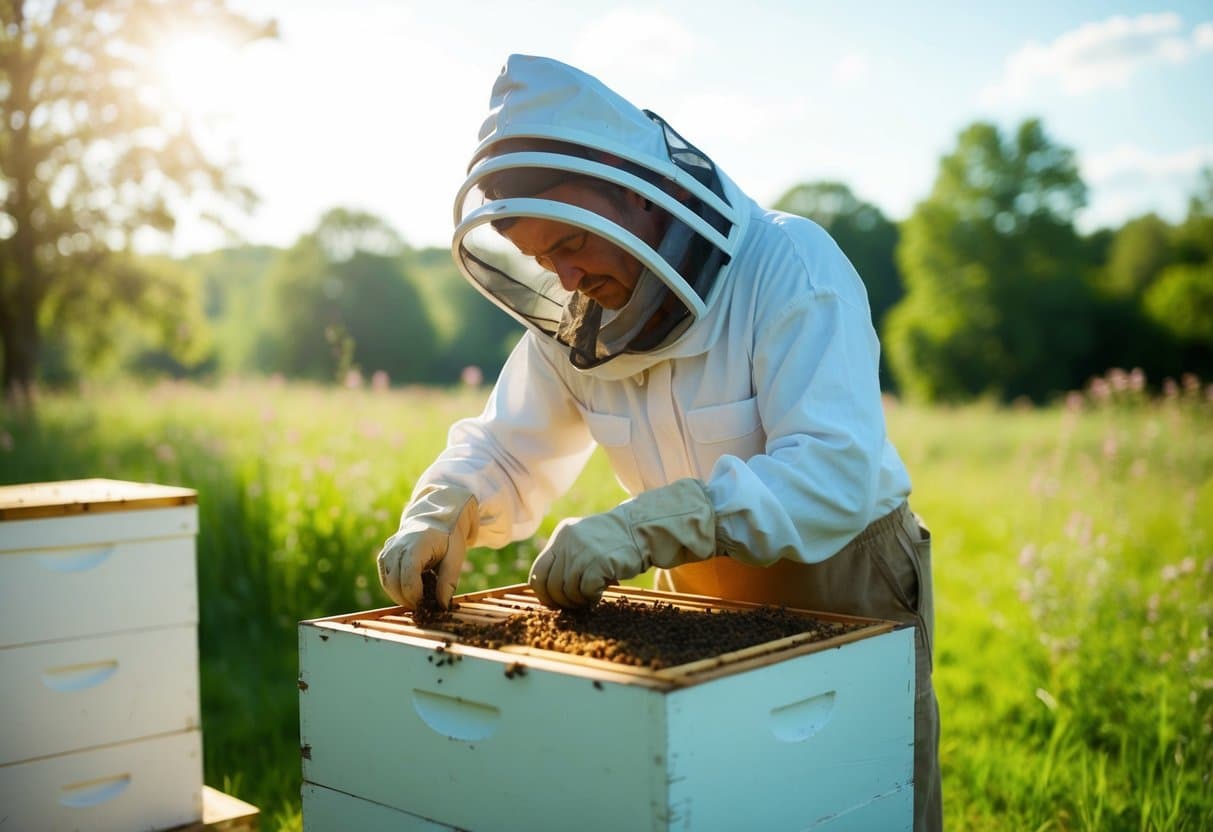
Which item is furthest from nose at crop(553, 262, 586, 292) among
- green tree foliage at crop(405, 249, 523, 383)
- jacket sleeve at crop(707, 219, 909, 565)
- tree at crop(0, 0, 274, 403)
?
green tree foliage at crop(405, 249, 523, 383)

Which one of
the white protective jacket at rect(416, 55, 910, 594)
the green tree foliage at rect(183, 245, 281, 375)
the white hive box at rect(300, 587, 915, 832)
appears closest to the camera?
the white hive box at rect(300, 587, 915, 832)

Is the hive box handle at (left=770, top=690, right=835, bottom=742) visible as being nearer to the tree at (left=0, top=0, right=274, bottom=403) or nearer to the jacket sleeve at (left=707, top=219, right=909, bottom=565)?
the jacket sleeve at (left=707, top=219, right=909, bottom=565)

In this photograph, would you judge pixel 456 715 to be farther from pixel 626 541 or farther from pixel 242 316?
pixel 242 316

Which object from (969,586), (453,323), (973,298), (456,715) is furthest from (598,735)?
(973,298)

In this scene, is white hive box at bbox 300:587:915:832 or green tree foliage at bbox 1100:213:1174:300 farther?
green tree foliage at bbox 1100:213:1174:300

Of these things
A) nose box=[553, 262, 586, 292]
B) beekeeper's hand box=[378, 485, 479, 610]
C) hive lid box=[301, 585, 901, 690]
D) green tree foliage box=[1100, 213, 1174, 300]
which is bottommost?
hive lid box=[301, 585, 901, 690]

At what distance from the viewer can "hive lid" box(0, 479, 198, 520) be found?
2439 mm

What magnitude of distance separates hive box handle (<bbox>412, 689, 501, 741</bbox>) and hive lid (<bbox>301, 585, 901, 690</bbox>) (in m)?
0.09

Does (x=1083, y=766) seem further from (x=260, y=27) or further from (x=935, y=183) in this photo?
(x=935, y=183)

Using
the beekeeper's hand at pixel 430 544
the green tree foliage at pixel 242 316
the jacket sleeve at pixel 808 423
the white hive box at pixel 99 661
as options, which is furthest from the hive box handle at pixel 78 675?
the green tree foliage at pixel 242 316

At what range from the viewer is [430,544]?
2.29 meters

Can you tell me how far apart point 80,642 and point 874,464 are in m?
1.92

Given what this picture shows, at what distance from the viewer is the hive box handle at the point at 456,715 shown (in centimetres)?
168

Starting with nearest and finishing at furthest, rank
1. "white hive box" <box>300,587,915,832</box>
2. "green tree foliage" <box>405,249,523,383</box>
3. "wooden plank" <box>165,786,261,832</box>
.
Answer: "white hive box" <box>300,587,915,832</box>, "wooden plank" <box>165,786,261,832</box>, "green tree foliage" <box>405,249,523,383</box>
